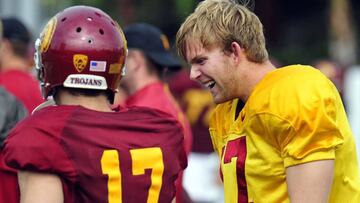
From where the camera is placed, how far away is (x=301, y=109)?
10.6 feet

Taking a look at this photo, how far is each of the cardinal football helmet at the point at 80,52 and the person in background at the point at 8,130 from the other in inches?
23.2

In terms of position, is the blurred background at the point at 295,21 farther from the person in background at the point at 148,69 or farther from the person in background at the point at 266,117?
the person in background at the point at 266,117

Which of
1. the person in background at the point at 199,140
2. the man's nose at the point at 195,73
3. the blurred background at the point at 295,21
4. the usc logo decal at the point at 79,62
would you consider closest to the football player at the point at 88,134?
the usc logo decal at the point at 79,62

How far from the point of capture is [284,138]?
328cm

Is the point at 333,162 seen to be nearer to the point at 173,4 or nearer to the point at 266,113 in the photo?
the point at 266,113

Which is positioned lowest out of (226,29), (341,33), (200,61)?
(341,33)

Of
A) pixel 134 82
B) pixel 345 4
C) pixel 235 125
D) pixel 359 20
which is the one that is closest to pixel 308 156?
pixel 235 125

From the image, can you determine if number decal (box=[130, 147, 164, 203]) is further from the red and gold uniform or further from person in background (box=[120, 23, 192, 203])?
person in background (box=[120, 23, 192, 203])

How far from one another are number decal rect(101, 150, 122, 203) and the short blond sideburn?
0.52m

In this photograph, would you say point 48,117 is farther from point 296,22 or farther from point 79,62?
point 296,22

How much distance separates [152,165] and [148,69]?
2218 millimetres

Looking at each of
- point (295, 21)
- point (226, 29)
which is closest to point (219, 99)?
point (226, 29)

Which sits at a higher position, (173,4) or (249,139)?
(249,139)

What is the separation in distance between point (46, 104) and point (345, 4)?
1319cm
